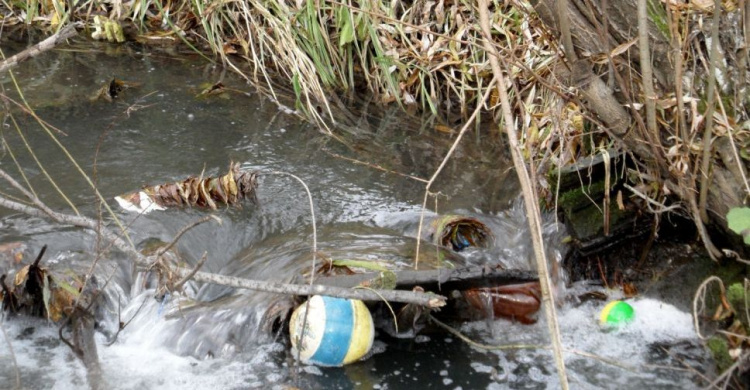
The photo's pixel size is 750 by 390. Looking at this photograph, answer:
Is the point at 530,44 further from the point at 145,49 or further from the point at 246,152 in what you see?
the point at 145,49

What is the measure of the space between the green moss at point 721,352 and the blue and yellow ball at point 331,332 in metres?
1.31

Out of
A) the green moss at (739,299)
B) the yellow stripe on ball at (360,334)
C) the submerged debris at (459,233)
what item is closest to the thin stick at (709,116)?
the green moss at (739,299)

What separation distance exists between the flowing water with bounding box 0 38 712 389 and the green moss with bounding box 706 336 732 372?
0.62ft

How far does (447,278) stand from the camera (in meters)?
3.60

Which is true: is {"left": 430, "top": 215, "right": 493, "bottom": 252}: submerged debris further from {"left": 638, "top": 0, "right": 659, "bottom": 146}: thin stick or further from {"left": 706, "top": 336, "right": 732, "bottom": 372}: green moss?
{"left": 706, "top": 336, "right": 732, "bottom": 372}: green moss

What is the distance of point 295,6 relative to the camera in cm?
614

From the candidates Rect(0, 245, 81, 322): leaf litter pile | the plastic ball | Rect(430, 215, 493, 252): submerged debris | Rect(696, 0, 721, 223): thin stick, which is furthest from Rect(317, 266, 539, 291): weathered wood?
Rect(0, 245, 81, 322): leaf litter pile

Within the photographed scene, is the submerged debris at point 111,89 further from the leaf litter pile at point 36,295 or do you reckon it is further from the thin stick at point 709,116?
the thin stick at point 709,116

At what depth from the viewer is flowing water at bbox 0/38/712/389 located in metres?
3.38

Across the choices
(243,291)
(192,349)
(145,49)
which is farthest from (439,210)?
(145,49)

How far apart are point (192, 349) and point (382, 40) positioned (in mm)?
3093

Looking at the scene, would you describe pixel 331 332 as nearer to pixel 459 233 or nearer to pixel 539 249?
pixel 459 233

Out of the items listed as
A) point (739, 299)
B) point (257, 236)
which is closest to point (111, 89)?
point (257, 236)

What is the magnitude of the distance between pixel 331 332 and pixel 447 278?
0.60 meters
